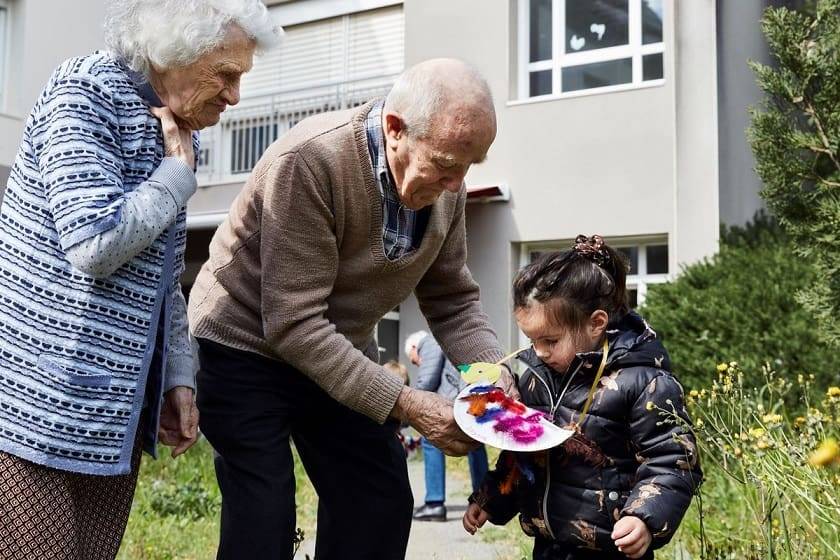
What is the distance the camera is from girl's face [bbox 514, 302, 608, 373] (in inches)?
120

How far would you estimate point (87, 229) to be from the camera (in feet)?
7.72

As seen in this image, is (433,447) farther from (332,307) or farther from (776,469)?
(776,469)

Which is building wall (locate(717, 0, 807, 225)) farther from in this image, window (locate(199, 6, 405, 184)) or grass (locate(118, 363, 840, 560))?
window (locate(199, 6, 405, 184))

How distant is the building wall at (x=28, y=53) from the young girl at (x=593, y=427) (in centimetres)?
1251

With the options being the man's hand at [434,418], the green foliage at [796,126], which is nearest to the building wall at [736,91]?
the green foliage at [796,126]

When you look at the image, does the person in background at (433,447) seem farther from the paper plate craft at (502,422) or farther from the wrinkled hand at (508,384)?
the paper plate craft at (502,422)

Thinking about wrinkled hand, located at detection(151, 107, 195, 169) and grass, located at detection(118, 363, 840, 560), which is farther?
grass, located at detection(118, 363, 840, 560)

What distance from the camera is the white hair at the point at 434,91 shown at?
2736 mm

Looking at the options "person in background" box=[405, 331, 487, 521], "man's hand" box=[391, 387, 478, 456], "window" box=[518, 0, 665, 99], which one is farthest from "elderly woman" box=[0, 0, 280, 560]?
"window" box=[518, 0, 665, 99]

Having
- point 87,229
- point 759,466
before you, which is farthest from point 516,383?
point 87,229

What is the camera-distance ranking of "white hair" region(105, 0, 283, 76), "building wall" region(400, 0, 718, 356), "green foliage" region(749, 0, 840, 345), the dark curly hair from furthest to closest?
"building wall" region(400, 0, 718, 356), "green foliage" region(749, 0, 840, 345), the dark curly hair, "white hair" region(105, 0, 283, 76)

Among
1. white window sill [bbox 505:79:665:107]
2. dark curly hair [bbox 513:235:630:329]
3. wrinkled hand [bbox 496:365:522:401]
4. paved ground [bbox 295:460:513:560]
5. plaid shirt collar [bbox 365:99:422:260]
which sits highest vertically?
white window sill [bbox 505:79:665:107]

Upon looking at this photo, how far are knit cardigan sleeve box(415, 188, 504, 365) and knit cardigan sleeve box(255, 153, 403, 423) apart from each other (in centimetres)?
58

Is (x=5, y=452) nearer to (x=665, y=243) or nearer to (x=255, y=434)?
(x=255, y=434)
